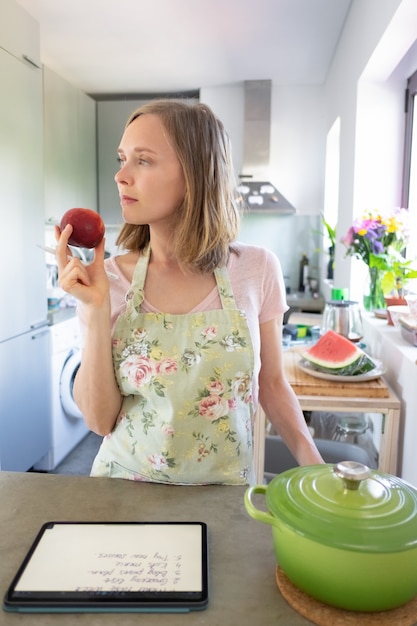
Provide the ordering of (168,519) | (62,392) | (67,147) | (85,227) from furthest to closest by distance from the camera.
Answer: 1. (67,147)
2. (62,392)
3. (85,227)
4. (168,519)

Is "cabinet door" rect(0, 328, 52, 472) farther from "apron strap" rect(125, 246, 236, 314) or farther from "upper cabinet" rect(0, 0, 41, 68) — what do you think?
"apron strap" rect(125, 246, 236, 314)

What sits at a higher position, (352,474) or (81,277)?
(81,277)

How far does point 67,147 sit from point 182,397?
3.46 meters

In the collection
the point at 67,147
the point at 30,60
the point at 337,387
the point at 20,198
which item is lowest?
the point at 337,387

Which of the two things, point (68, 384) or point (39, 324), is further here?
point (68, 384)

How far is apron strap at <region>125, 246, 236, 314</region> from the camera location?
3.53ft

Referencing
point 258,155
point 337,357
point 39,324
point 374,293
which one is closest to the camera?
point 337,357

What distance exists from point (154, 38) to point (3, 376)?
2.29m

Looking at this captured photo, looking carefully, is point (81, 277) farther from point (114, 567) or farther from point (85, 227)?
point (114, 567)

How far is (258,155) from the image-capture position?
4586mm

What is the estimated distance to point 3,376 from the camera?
2.54 m

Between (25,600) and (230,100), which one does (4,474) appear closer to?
(25,600)

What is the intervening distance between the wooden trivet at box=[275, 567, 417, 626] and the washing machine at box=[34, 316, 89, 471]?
102 inches

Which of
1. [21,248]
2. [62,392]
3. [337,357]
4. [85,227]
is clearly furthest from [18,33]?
[337,357]
